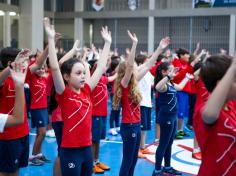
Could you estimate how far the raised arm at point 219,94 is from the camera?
69.0 inches

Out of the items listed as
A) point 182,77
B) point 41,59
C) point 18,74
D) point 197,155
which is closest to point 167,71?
point 197,155

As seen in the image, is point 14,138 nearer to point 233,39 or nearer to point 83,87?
point 83,87

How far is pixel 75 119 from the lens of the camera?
129 inches

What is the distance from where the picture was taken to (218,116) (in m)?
1.89

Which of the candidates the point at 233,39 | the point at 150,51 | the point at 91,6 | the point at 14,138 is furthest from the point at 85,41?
the point at 14,138

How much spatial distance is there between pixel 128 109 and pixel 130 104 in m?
0.07

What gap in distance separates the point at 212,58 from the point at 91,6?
1964 centimetres

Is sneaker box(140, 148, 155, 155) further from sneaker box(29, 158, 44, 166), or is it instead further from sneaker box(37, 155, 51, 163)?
sneaker box(29, 158, 44, 166)

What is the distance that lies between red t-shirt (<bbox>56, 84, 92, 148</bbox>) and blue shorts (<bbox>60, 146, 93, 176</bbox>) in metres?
0.05

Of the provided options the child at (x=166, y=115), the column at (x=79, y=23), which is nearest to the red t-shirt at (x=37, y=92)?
the child at (x=166, y=115)

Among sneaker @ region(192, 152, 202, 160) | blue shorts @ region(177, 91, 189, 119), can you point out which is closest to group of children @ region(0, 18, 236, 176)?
sneaker @ region(192, 152, 202, 160)

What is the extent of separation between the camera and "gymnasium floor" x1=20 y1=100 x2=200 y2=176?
5.29m

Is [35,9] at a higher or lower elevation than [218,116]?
higher

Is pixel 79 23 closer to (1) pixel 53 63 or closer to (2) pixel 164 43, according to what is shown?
(2) pixel 164 43
